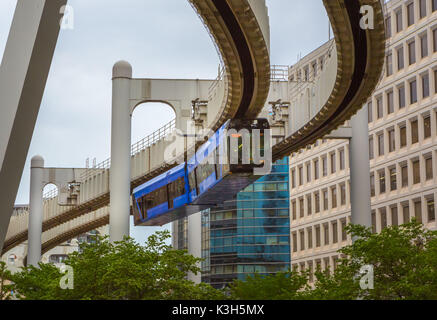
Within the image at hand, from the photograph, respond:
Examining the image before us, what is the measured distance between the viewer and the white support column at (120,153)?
3478cm

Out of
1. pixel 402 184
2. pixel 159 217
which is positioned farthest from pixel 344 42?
pixel 402 184

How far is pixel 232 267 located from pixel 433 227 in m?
55.9

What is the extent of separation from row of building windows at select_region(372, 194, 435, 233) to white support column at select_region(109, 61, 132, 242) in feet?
103

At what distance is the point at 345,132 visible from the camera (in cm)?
3862

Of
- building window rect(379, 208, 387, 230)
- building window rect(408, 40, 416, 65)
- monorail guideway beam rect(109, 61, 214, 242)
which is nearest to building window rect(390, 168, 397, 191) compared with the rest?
building window rect(379, 208, 387, 230)

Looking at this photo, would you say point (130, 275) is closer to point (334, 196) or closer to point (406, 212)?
point (406, 212)

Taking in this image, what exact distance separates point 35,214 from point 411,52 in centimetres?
3352

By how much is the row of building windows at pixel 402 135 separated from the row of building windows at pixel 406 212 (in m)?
4.82

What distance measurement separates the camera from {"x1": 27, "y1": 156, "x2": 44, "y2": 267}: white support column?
53.1 meters

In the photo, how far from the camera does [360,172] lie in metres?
37.8

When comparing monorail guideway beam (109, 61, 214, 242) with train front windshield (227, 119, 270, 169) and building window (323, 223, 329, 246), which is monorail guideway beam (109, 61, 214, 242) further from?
building window (323, 223, 329, 246)

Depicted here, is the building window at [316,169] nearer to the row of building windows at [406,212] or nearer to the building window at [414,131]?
the row of building windows at [406,212]

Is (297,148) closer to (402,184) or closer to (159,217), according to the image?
(159,217)
